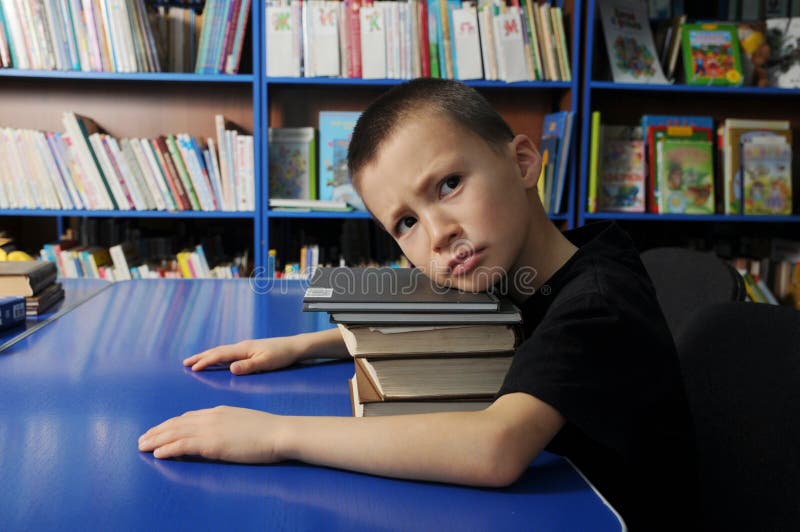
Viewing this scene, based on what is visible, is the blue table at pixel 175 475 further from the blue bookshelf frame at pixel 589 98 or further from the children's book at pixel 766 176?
the children's book at pixel 766 176

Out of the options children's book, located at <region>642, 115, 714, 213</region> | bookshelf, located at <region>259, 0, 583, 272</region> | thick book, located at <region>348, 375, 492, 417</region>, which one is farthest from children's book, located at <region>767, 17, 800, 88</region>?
thick book, located at <region>348, 375, 492, 417</region>

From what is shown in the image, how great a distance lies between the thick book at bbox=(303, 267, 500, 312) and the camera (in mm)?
688

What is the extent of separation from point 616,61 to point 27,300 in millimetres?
2267

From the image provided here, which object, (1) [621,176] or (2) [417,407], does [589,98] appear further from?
(2) [417,407]

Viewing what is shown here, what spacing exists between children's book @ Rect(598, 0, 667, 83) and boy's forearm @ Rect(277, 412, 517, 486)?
2.32 m

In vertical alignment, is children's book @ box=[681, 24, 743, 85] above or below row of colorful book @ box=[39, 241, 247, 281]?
above

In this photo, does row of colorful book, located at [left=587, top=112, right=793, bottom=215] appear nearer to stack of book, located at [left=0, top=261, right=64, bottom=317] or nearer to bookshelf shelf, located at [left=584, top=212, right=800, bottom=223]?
bookshelf shelf, located at [left=584, top=212, right=800, bottom=223]

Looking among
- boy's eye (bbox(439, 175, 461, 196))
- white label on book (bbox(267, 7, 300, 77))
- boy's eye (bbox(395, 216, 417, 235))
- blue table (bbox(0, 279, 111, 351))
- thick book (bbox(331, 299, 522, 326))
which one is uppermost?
white label on book (bbox(267, 7, 300, 77))

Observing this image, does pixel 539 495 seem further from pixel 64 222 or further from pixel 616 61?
pixel 64 222

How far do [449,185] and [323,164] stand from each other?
189 centimetres

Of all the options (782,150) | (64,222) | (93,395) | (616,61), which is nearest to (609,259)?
(93,395)

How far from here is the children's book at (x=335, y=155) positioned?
2609mm

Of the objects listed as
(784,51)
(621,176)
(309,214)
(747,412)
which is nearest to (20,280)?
(747,412)

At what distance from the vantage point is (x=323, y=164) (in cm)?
264
